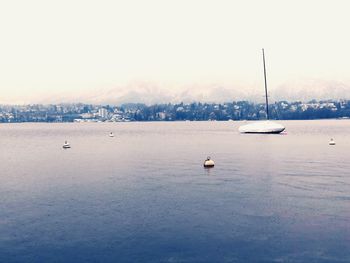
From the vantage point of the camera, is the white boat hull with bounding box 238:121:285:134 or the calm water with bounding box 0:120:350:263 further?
the white boat hull with bounding box 238:121:285:134

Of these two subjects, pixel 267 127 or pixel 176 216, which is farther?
pixel 267 127

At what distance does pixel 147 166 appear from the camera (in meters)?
76.2

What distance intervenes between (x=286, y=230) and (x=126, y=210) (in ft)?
49.5

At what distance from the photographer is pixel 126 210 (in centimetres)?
4031

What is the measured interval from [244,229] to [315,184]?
75.4 feet

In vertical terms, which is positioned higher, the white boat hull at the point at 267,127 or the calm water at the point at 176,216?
the white boat hull at the point at 267,127

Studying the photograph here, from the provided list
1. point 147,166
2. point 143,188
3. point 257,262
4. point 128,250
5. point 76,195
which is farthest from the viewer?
point 147,166

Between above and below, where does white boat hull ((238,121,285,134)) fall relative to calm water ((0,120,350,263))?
above

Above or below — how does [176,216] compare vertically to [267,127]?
below

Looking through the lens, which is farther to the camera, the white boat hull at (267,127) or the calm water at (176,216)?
the white boat hull at (267,127)

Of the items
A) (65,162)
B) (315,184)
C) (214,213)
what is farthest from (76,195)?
(65,162)

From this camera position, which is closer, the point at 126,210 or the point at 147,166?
the point at 126,210

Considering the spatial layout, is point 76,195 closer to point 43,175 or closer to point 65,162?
point 43,175

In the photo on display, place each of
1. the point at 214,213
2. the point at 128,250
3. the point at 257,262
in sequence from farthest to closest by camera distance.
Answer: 1. the point at 214,213
2. the point at 128,250
3. the point at 257,262
